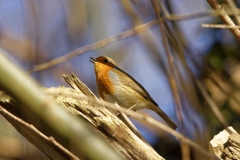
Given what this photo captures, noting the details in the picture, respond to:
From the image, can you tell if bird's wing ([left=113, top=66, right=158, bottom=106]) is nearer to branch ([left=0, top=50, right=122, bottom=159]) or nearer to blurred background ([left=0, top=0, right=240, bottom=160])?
blurred background ([left=0, top=0, right=240, bottom=160])

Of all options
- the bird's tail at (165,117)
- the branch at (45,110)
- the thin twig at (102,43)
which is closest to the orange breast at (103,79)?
the bird's tail at (165,117)

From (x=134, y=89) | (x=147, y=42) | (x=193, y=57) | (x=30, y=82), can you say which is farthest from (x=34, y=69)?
(x=134, y=89)

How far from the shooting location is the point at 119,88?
5.24 metres

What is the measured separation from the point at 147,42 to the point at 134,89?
94.4 inches

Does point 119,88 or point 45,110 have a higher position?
point 119,88

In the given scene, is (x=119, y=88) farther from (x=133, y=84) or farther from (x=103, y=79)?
(x=103, y=79)

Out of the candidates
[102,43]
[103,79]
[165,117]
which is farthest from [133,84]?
[102,43]

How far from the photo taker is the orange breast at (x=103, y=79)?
16.6ft

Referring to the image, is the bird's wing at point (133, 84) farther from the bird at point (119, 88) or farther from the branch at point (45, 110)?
the branch at point (45, 110)

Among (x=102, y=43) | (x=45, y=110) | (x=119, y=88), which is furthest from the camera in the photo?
(x=119, y=88)

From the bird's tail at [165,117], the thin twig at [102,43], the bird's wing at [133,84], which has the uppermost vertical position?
the bird's wing at [133,84]

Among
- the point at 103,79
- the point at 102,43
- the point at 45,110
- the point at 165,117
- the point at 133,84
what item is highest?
the point at 103,79

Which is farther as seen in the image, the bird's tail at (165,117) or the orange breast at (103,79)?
the orange breast at (103,79)

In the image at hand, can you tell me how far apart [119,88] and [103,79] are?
10.9 inches
